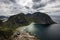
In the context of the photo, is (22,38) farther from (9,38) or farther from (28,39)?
(9,38)

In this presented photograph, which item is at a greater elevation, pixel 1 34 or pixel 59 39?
pixel 1 34

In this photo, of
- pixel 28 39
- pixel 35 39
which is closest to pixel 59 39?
pixel 35 39

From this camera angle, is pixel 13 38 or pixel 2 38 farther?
pixel 13 38

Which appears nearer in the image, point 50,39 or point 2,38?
point 2,38

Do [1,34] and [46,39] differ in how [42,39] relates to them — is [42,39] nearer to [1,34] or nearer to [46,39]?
[46,39]

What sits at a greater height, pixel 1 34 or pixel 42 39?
pixel 1 34

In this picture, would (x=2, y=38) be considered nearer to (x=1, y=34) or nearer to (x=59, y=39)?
(x=1, y=34)

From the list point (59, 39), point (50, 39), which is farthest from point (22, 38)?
point (59, 39)
